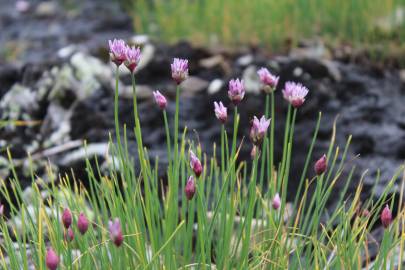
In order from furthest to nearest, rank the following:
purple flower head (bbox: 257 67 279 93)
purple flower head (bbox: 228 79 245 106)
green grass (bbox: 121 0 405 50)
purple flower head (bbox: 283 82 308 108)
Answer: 1. green grass (bbox: 121 0 405 50)
2. purple flower head (bbox: 257 67 279 93)
3. purple flower head (bbox: 283 82 308 108)
4. purple flower head (bbox: 228 79 245 106)

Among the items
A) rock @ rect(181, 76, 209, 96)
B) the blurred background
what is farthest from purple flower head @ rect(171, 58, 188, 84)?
rock @ rect(181, 76, 209, 96)

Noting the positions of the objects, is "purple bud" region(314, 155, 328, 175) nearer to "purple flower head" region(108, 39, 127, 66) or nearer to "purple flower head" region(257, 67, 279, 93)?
"purple flower head" region(257, 67, 279, 93)

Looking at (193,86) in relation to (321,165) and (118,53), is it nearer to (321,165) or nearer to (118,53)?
(321,165)

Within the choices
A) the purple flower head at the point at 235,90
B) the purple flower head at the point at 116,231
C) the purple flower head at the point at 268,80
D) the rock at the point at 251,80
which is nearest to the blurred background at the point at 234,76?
the rock at the point at 251,80

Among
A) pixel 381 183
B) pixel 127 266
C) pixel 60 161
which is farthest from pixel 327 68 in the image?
pixel 127 266

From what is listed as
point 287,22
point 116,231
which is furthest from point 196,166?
point 287,22

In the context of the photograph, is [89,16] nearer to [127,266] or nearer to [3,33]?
[3,33]
